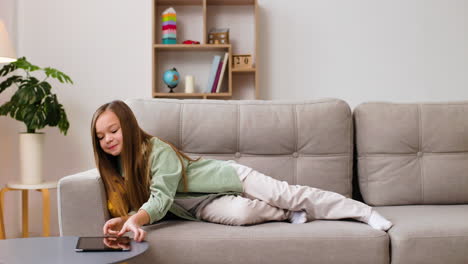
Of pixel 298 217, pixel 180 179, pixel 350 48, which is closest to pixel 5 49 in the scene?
pixel 180 179

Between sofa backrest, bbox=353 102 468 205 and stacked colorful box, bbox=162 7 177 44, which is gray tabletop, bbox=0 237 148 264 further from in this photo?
stacked colorful box, bbox=162 7 177 44

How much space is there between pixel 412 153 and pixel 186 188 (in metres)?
1.04

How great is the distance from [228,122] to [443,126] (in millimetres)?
946

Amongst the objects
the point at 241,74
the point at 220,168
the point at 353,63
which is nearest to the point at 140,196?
the point at 220,168

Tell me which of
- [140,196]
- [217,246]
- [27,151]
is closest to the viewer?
[217,246]

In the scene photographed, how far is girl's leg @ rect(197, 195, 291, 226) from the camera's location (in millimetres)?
1708

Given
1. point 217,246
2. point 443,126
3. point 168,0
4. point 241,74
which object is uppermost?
point 168,0

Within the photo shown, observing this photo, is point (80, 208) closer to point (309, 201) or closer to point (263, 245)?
point (263, 245)

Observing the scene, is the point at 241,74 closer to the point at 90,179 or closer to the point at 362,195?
the point at 362,195

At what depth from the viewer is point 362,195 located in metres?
2.21

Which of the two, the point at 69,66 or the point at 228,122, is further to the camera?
the point at 69,66

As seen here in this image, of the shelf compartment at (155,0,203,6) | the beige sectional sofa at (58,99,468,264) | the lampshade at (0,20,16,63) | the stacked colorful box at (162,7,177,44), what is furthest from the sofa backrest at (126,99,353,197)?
the shelf compartment at (155,0,203,6)

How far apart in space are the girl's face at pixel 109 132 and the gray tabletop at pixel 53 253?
1.65 feet

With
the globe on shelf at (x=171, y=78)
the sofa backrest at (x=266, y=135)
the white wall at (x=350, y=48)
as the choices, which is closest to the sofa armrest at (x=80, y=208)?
the sofa backrest at (x=266, y=135)
